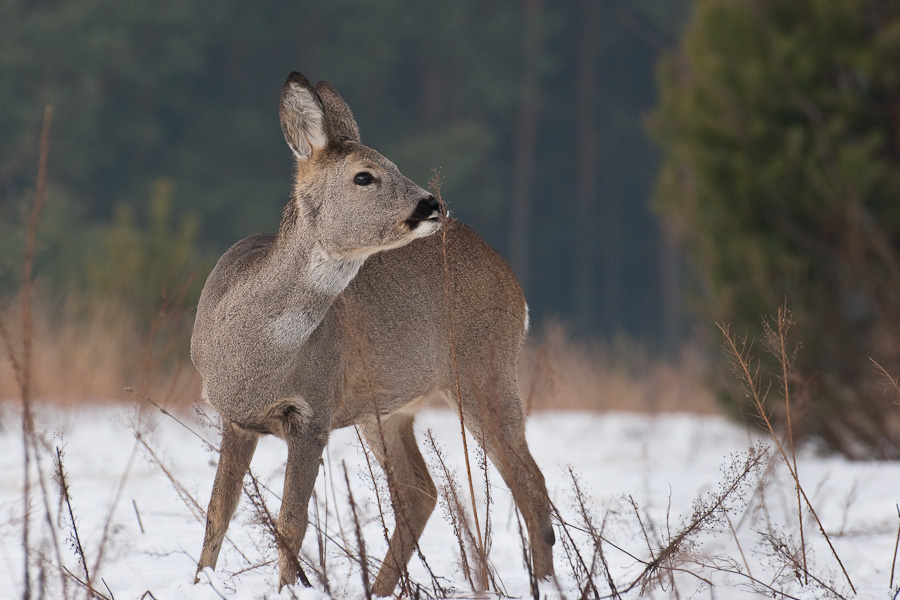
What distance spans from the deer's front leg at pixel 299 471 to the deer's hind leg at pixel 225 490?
0.60ft

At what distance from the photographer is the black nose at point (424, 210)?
12.5ft

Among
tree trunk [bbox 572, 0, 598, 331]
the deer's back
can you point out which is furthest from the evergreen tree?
tree trunk [bbox 572, 0, 598, 331]

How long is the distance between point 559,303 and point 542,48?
329 inches

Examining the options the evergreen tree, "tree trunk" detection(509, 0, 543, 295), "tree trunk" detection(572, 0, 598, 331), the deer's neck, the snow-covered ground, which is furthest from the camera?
"tree trunk" detection(572, 0, 598, 331)

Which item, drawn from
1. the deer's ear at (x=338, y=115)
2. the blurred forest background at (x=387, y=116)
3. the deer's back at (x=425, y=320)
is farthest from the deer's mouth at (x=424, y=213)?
the blurred forest background at (x=387, y=116)

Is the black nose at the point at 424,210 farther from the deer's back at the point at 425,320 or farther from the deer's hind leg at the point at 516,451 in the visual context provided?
the deer's hind leg at the point at 516,451

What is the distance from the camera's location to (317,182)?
402 cm

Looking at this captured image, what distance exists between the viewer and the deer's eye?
3.92 metres

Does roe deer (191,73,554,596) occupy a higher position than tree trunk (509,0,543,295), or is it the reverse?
tree trunk (509,0,543,295)

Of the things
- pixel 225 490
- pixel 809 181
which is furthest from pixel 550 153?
pixel 225 490

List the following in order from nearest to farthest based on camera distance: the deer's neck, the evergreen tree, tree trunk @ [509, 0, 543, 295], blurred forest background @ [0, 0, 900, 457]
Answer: the deer's neck, the evergreen tree, blurred forest background @ [0, 0, 900, 457], tree trunk @ [509, 0, 543, 295]

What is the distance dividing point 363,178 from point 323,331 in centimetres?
55

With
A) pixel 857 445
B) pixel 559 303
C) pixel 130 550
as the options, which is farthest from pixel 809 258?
pixel 559 303

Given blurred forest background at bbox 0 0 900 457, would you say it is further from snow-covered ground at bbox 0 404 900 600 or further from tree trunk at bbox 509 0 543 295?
snow-covered ground at bbox 0 404 900 600
